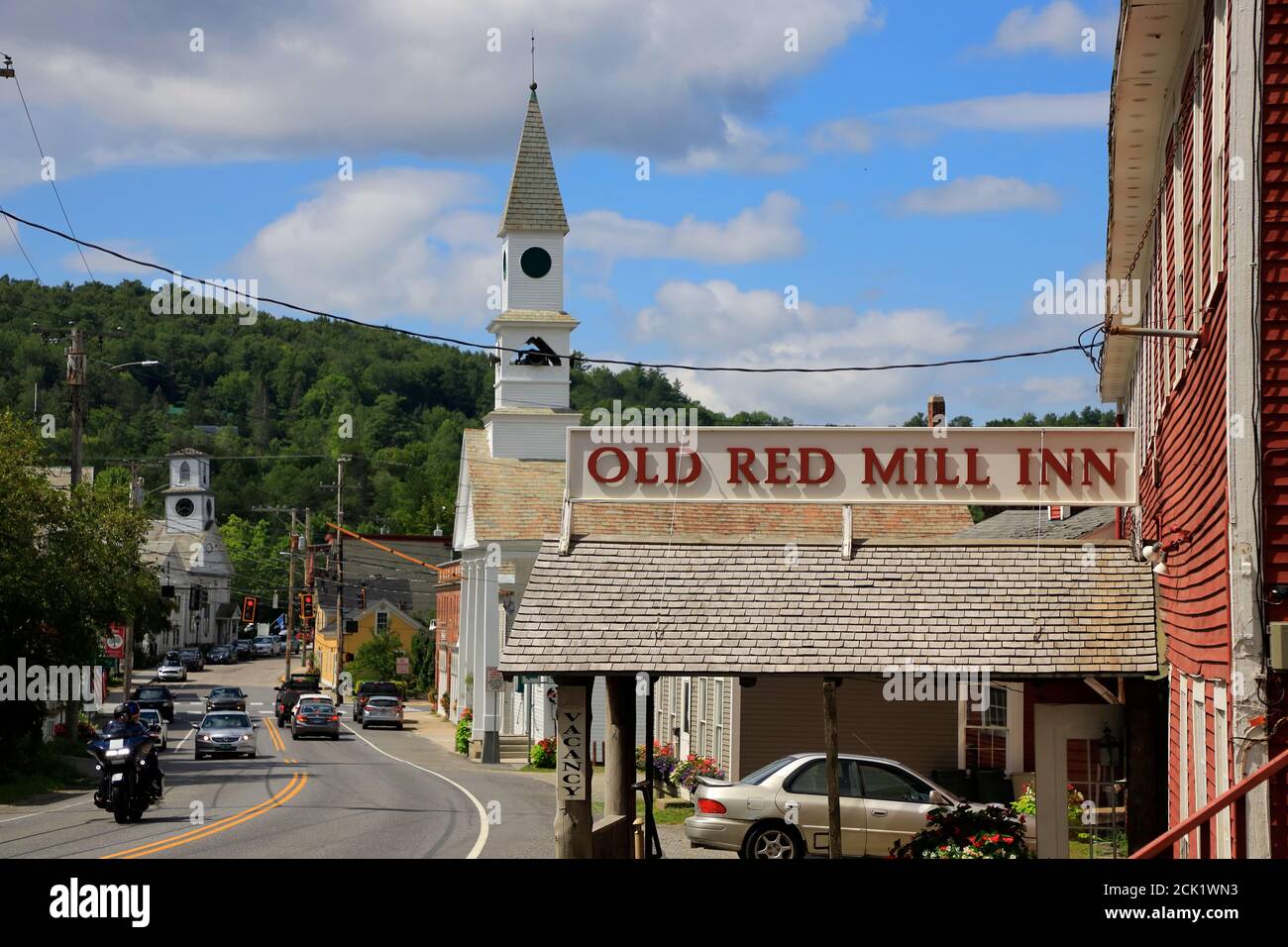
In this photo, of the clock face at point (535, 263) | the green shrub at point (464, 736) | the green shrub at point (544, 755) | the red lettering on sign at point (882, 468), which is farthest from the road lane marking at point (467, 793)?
the clock face at point (535, 263)

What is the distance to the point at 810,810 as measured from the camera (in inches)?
792

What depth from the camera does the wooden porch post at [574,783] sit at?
1488 cm

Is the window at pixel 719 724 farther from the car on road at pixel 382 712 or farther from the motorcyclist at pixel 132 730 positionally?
the car on road at pixel 382 712

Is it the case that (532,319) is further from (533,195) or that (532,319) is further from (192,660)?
(192,660)

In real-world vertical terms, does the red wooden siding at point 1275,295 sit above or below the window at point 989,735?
above

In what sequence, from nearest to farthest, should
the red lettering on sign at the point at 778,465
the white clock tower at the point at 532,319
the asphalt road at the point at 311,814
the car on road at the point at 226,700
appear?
the red lettering on sign at the point at 778,465, the asphalt road at the point at 311,814, the white clock tower at the point at 532,319, the car on road at the point at 226,700

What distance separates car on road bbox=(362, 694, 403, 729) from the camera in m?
63.5

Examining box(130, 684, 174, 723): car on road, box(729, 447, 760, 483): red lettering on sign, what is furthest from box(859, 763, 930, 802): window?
box(130, 684, 174, 723): car on road

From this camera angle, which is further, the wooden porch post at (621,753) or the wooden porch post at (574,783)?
the wooden porch post at (621,753)

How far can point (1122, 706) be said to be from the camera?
16625 millimetres

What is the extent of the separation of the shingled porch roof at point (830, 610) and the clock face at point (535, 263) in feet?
133

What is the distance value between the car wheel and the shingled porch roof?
15.9 ft

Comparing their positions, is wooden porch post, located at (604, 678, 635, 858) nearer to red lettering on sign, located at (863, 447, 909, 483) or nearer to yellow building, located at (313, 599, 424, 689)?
red lettering on sign, located at (863, 447, 909, 483)

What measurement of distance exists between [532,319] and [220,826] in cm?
3374
